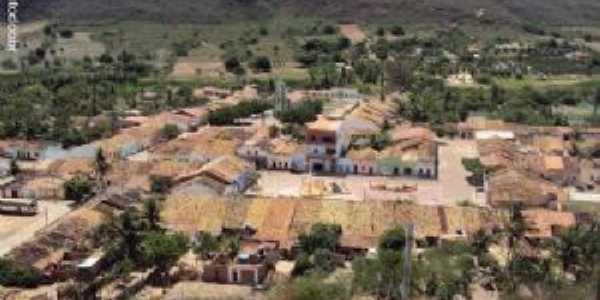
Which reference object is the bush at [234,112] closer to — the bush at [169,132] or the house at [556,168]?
the bush at [169,132]

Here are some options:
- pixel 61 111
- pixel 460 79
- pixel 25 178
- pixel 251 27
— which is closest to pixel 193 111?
pixel 61 111

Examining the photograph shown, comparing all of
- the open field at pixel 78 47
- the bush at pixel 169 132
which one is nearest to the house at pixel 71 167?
the bush at pixel 169 132

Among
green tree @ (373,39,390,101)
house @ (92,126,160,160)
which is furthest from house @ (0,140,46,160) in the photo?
green tree @ (373,39,390,101)

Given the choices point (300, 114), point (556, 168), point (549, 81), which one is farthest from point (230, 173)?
point (549, 81)

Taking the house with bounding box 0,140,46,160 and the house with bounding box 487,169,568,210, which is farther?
the house with bounding box 0,140,46,160

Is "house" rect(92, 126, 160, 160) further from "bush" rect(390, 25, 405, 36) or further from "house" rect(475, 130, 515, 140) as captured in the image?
"bush" rect(390, 25, 405, 36)

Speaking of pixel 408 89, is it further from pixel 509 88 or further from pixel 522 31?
pixel 522 31

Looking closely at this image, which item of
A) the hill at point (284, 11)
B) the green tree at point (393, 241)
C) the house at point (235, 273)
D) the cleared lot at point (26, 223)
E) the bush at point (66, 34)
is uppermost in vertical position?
the hill at point (284, 11)
